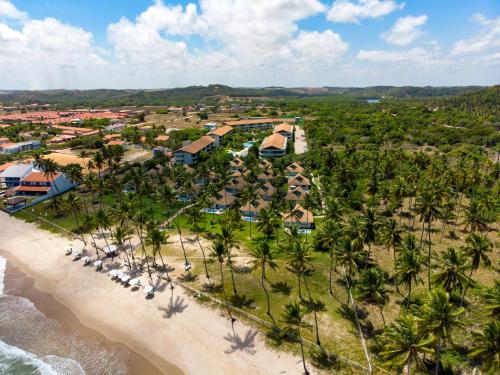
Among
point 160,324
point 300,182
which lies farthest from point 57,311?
point 300,182

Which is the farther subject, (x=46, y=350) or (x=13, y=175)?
(x=13, y=175)

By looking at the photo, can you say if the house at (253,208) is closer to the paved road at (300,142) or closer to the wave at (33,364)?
the wave at (33,364)

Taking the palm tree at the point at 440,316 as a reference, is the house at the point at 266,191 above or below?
below

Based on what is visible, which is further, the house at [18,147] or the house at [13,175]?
the house at [18,147]

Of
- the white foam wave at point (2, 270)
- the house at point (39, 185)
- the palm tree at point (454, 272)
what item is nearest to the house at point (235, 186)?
the house at point (39, 185)

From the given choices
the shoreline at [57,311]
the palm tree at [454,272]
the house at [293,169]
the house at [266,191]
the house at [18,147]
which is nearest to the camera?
the palm tree at [454,272]

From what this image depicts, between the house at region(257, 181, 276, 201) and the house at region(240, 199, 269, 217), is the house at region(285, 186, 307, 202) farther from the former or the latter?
the house at region(240, 199, 269, 217)

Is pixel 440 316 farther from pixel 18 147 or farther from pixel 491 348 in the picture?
pixel 18 147
